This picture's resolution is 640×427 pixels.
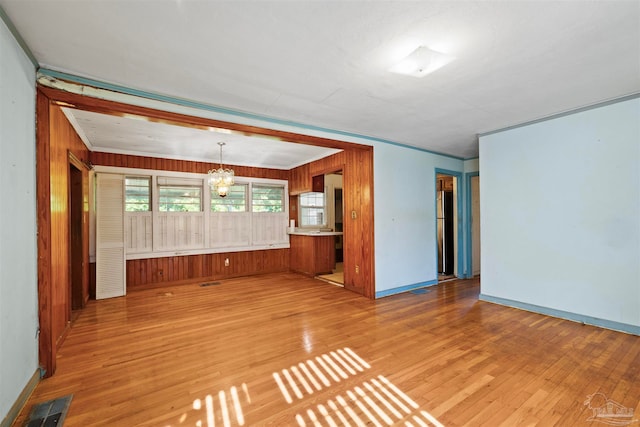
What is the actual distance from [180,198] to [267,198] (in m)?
1.97

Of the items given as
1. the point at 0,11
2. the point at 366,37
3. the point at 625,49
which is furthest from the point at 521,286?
the point at 0,11

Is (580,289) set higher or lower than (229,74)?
lower

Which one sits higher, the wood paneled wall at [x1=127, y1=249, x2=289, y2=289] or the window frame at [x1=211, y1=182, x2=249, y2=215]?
the window frame at [x1=211, y1=182, x2=249, y2=215]

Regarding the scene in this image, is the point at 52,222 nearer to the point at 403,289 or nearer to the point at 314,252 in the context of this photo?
the point at 314,252

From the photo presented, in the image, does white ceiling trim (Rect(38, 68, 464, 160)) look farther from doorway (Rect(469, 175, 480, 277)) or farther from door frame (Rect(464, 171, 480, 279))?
doorway (Rect(469, 175, 480, 277))

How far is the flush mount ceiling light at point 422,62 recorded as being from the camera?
2.18m

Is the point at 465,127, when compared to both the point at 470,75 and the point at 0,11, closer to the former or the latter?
the point at 470,75

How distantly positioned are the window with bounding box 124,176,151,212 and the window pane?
225 mm

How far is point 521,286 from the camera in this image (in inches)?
156

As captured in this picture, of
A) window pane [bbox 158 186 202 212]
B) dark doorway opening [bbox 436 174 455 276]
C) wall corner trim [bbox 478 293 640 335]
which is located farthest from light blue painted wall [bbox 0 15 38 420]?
dark doorway opening [bbox 436 174 455 276]

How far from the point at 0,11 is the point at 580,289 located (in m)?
5.92

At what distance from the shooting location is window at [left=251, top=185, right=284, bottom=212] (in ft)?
22.1

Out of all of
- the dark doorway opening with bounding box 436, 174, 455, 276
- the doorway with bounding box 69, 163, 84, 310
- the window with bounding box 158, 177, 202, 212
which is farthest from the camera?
the dark doorway opening with bounding box 436, 174, 455, 276

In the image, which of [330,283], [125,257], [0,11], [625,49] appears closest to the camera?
[0,11]
